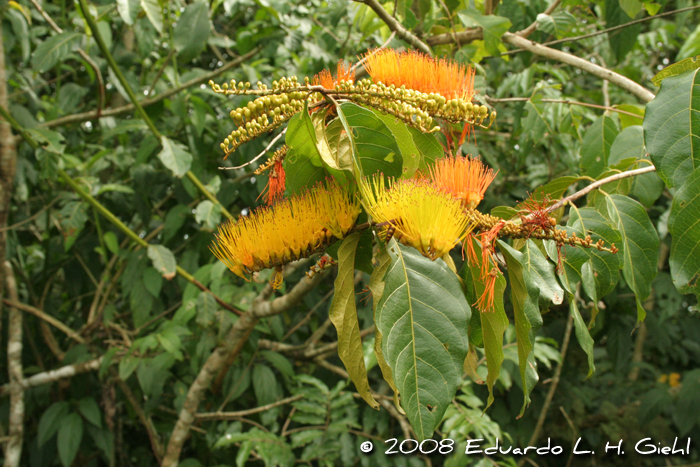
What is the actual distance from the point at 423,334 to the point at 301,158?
10.9 inches

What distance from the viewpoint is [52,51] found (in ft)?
A: 4.83

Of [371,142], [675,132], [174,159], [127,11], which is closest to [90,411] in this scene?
[174,159]

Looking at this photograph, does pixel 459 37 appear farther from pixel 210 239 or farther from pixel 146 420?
pixel 146 420

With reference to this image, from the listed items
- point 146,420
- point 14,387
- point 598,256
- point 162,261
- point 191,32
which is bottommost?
point 146,420

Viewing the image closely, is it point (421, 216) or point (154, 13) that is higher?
point (154, 13)

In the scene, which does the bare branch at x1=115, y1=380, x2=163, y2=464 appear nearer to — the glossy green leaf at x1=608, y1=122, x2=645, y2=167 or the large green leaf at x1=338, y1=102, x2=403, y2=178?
the large green leaf at x1=338, y1=102, x2=403, y2=178

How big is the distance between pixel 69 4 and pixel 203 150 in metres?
1.44

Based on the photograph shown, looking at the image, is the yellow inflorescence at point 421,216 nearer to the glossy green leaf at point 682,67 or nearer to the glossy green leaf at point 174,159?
the glossy green leaf at point 682,67

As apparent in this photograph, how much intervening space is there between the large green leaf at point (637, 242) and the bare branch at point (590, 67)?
0.83 feet

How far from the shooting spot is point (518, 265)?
21.2 inches

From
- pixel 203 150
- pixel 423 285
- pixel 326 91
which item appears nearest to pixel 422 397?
pixel 423 285

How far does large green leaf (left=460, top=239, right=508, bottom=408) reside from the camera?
54cm

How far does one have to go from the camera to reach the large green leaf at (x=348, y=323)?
552 millimetres

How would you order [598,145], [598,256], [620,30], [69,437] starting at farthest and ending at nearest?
[69,437] → [620,30] → [598,145] → [598,256]
